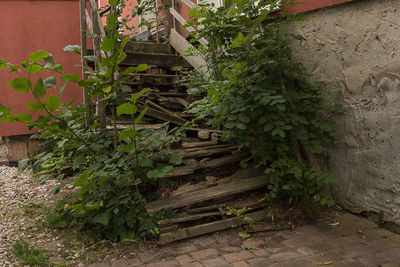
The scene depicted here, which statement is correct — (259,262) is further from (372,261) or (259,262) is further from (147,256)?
(147,256)

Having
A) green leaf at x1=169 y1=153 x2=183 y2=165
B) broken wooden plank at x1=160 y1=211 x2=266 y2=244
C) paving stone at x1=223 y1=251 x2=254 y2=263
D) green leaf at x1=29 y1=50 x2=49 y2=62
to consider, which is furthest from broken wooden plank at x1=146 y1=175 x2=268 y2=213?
green leaf at x1=29 y1=50 x2=49 y2=62

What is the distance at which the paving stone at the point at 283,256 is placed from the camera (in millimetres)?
2806

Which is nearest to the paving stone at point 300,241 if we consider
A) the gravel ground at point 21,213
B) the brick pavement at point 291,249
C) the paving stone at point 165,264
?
the brick pavement at point 291,249

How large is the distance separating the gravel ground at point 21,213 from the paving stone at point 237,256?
1826mm

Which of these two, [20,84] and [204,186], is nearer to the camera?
[20,84]

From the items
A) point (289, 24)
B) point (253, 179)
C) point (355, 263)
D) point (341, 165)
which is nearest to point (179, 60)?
point (289, 24)

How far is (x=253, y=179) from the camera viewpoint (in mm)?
3906

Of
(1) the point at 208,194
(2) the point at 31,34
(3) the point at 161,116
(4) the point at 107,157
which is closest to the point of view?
(4) the point at 107,157

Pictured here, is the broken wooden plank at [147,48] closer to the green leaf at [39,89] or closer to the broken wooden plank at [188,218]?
the green leaf at [39,89]

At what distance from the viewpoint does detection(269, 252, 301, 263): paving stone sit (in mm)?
2806

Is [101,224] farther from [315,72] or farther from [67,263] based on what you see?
[315,72]

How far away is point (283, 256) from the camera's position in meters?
2.86

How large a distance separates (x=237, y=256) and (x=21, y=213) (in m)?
2.85

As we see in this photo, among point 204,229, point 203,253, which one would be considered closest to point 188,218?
point 204,229
